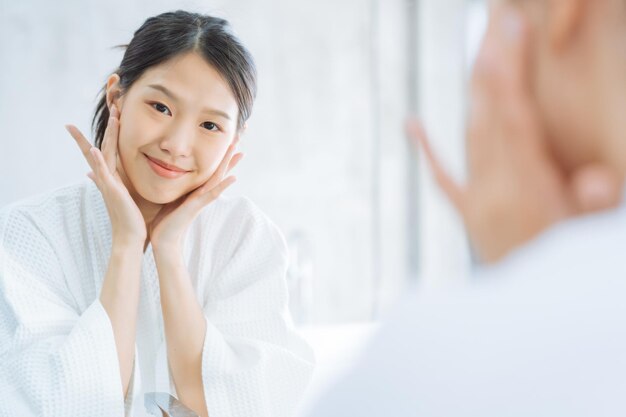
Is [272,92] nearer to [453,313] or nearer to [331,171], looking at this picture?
[331,171]

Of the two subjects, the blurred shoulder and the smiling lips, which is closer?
the blurred shoulder

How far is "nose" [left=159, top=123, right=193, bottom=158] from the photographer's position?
1258 millimetres

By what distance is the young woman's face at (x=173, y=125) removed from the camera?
1.26 m

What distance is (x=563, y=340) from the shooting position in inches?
14.9

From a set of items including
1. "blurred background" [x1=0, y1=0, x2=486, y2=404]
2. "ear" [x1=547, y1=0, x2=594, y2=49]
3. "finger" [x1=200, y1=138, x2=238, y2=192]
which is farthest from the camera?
"blurred background" [x1=0, y1=0, x2=486, y2=404]

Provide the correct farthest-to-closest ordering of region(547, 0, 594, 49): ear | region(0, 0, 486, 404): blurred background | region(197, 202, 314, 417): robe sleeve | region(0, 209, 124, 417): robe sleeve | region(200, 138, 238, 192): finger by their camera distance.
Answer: region(0, 0, 486, 404): blurred background → region(200, 138, 238, 192): finger → region(197, 202, 314, 417): robe sleeve → region(0, 209, 124, 417): robe sleeve → region(547, 0, 594, 49): ear

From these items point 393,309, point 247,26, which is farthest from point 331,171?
point 393,309

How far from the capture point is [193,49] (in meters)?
1.29

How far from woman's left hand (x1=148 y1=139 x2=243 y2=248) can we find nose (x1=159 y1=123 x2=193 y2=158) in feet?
0.26

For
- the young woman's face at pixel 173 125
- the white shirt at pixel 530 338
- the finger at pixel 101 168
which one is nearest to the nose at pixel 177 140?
the young woman's face at pixel 173 125

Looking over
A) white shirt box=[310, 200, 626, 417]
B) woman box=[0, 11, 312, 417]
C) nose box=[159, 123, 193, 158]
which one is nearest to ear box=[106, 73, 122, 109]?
woman box=[0, 11, 312, 417]

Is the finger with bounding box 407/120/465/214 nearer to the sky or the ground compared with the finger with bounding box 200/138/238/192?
nearer to the sky

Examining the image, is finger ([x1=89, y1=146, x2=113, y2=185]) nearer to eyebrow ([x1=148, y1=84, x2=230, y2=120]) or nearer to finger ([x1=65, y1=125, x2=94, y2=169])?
finger ([x1=65, y1=125, x2=94, y2=169])

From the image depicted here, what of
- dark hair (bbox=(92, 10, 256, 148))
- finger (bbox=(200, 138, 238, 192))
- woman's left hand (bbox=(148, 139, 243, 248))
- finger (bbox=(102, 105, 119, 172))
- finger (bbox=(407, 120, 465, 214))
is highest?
dark hair (bbox=(92, 10, 256, 148))
